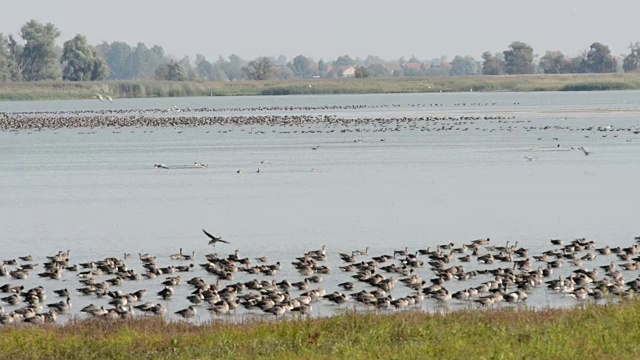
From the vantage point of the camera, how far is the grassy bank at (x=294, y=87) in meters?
175

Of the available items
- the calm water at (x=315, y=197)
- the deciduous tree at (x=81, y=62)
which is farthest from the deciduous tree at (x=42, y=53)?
the calm water at (x=315, y=197)

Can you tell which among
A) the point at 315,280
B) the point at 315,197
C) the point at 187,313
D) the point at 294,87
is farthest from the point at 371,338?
the point at 294,87

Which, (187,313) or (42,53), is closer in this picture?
(187,313)

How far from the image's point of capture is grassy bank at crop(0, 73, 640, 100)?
174625mm

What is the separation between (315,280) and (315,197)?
14.5 meters

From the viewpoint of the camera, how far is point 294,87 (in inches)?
7648

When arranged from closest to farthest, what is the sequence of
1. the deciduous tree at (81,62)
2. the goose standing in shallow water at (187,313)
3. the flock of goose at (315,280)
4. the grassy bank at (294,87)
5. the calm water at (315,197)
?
1. the goose standing in shallow water at (187,313)
2. the flock of goose at (315,280)
3. the calm water at (315,197)
4. the grassy bank at (294,87)
5. the deciduous tree at (81,62)

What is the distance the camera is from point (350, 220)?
106 ft

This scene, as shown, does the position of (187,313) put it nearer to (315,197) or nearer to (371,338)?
(371,338)

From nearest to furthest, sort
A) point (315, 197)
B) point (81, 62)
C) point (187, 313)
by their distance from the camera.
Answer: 1. point (187, 313)
2. point (315, 197)
3. point (81, 62)

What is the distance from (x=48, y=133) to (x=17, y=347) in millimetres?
67335

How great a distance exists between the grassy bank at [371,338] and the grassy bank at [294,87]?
6221 inches

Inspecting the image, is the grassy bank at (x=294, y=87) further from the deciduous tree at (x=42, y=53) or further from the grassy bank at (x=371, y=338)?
the grassy bank at (x=371, y=338)

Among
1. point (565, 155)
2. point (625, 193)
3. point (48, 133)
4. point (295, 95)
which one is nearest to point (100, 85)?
point (295, 95)
